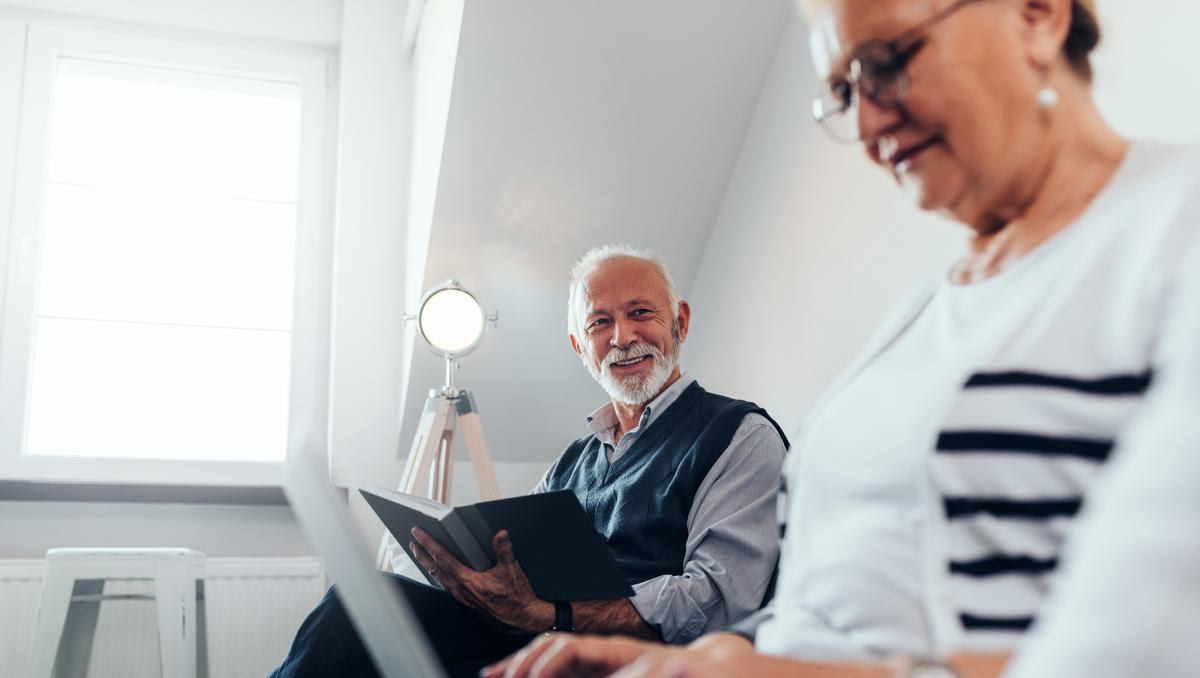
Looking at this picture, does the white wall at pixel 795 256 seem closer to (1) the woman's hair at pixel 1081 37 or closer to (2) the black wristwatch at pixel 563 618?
(2) the black wristwatch at pixel 563 618

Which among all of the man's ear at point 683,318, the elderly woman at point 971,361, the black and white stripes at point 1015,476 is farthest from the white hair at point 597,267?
the black and white stripes at point 1015,476

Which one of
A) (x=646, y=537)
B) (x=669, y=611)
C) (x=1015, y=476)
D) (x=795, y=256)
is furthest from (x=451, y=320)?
(x=1015, y=476)

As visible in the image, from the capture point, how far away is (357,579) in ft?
1.65

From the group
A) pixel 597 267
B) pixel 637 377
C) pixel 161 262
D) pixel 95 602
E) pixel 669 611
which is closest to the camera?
pixel 669 611

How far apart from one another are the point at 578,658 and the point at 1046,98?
59 cm

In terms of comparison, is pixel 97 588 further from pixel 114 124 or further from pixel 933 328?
pixel 933 328

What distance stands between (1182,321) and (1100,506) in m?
0.12

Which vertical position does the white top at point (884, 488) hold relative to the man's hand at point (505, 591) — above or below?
above

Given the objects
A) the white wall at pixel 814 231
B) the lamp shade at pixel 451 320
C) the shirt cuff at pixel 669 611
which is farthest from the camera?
the lamp shade at pixel 451 320

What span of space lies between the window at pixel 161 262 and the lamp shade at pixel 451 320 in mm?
831

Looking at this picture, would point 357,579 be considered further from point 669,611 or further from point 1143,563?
point 669,611

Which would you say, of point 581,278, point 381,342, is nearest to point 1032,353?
point 581,278

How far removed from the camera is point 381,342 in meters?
3.42

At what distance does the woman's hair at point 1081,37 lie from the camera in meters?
0.83
